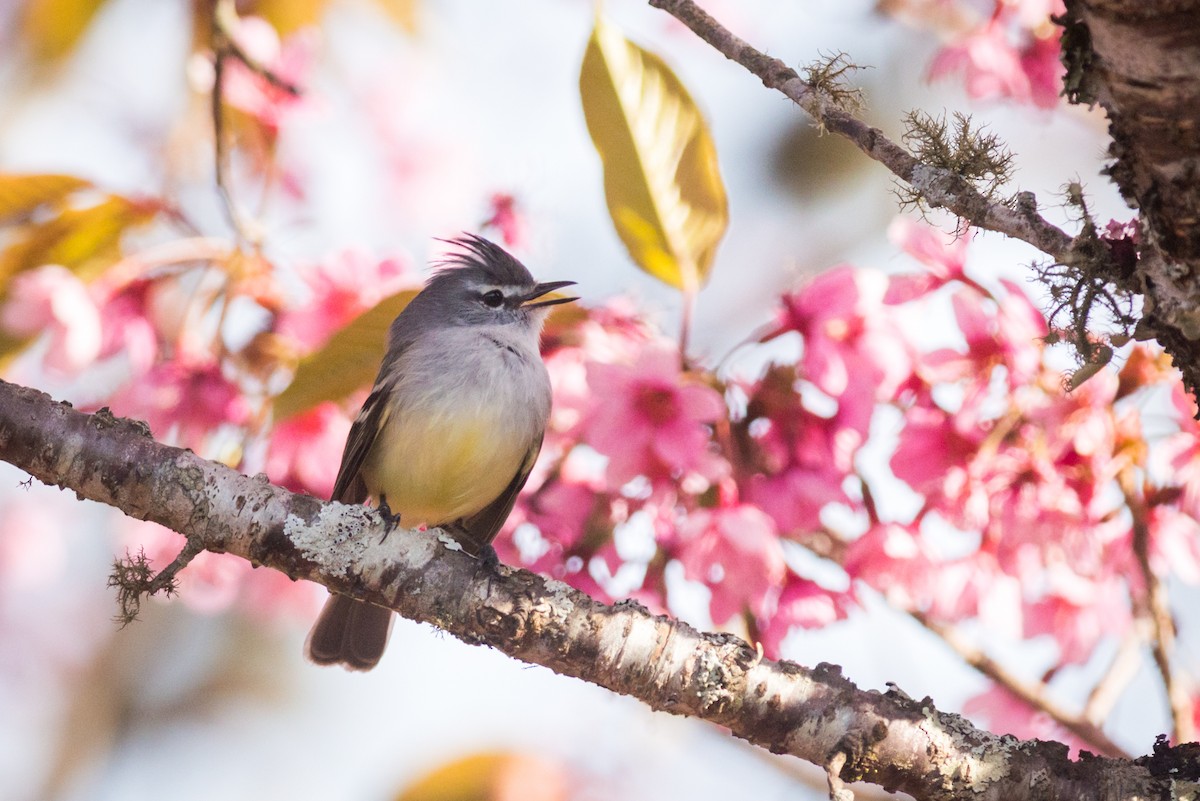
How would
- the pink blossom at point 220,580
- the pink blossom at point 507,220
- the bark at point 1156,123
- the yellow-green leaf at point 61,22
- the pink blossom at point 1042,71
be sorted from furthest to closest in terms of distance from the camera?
1. the yellow-green leaf at point 61,22
2. the pink blossom at point 507,220
3. the pink blossom at point 220,580
4. the pink blossom at point 1042,71
5. the bark at point 1156,123

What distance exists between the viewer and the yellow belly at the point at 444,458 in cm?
355

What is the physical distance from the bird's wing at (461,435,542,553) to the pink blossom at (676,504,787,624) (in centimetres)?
86

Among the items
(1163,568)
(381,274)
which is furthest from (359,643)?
(1163,568)

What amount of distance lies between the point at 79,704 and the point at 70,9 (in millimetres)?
4797

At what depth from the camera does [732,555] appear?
2684mm

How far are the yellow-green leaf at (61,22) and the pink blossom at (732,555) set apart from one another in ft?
9.98

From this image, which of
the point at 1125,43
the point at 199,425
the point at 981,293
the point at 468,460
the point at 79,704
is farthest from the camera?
the point at 79,704

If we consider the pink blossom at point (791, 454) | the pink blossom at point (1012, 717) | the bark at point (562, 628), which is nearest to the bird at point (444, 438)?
the pink blossom at point (791, 454)

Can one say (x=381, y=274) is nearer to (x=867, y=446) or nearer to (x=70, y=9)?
(x=867, y=446)

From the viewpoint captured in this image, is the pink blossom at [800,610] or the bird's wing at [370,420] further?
the bird's wing at [370,420]

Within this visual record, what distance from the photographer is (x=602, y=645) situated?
232 cm

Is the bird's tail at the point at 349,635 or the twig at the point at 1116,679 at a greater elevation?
the twig at the point at 1116,679

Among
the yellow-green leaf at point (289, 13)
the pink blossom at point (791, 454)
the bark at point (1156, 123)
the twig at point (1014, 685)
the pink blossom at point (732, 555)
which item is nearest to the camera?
the bark at point (1156, 123)

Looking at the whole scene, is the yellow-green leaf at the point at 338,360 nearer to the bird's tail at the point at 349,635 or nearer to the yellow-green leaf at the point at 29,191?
Result: the bird's tail at the point at 349,635
